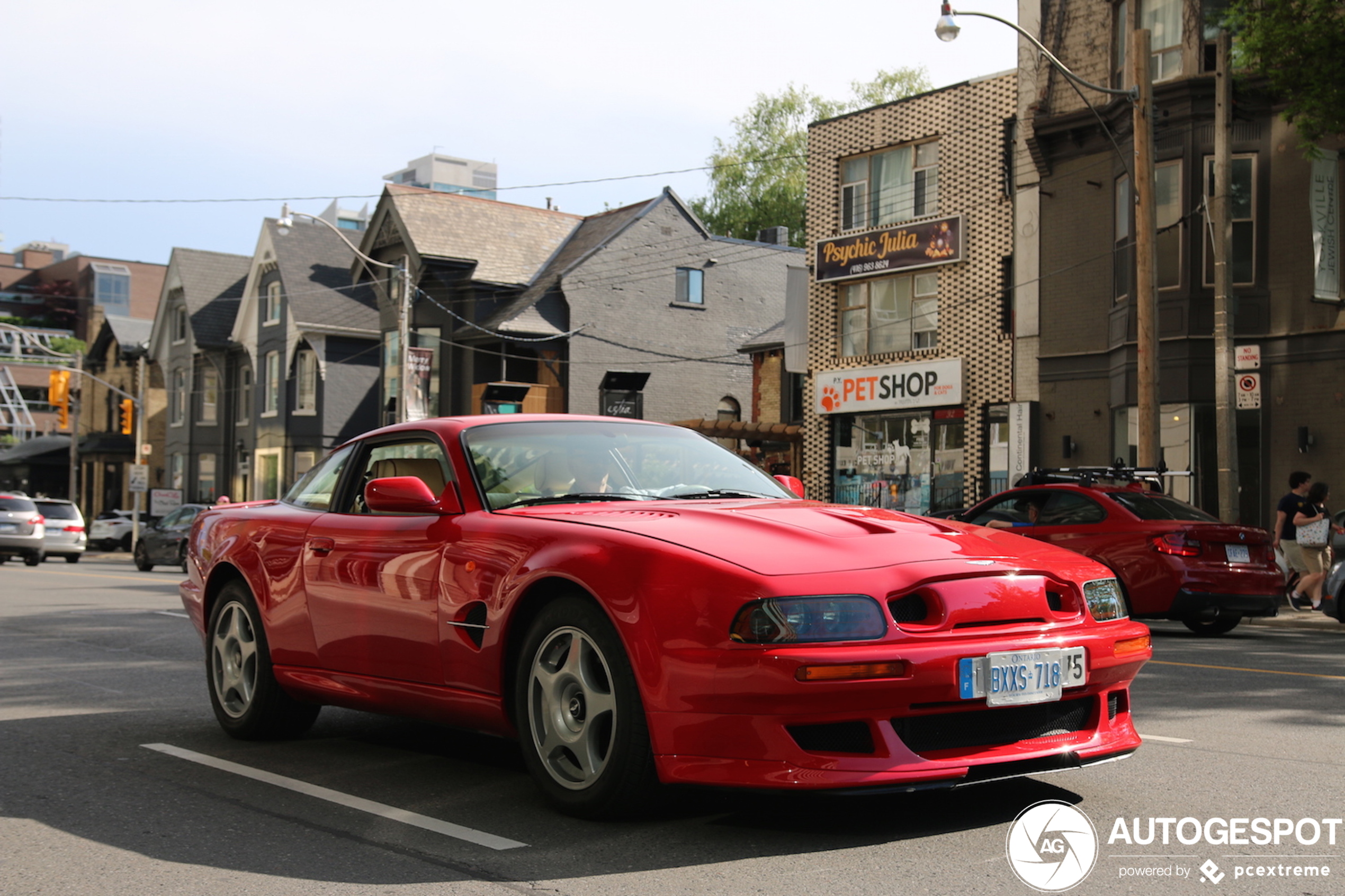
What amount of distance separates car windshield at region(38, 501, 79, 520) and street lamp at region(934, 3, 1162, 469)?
2544 cm

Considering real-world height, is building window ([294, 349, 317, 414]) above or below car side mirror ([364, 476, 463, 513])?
above

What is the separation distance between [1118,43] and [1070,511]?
513 inches

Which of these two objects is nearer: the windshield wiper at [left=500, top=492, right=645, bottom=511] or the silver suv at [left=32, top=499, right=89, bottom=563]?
the windshield wiper at [left=500, top=492, right=645, bottom=511]

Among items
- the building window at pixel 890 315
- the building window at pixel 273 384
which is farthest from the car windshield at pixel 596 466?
the building window at pixel 273 384

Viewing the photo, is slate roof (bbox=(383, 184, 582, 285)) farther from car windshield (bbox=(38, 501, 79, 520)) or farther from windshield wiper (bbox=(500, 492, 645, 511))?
windshield wiper (bbox=(500, 492, 645, 511))

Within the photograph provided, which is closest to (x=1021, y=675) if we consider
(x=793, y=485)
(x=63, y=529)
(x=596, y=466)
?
(x=596, y=466)

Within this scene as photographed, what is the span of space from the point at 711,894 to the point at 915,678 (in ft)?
2.98

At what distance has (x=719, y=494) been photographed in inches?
230

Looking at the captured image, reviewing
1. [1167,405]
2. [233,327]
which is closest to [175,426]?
[233,327]

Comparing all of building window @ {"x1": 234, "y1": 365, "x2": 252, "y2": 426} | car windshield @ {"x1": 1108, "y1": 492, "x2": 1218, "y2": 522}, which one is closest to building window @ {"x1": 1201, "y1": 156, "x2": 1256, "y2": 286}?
car windshield @ {"x1": 1108, "y1": 492, "x2": 1218, "y2": 522}

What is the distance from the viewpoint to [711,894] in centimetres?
386

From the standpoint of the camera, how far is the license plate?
14.1 ft

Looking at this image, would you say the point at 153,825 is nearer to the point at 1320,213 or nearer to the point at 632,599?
the point at 632,599

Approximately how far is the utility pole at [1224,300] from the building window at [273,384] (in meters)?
35.7
